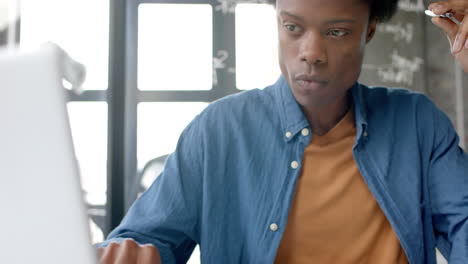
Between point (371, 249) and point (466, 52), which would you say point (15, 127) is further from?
point (466, 52)

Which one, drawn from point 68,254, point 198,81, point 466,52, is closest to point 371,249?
point 466,52

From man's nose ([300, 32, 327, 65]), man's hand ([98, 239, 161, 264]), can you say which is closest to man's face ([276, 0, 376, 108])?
man's nose ([300, 32, 327, 65])

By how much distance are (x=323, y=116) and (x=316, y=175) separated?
142mm

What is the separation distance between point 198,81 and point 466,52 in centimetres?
123

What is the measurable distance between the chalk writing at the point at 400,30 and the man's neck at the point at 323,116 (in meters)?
1.18

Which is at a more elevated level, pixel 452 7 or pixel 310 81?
pixel 452 7

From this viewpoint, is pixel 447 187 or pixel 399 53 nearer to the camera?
pixel 447 187

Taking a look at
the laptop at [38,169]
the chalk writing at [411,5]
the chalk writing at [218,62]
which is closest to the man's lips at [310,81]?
the laptop at [38,169]

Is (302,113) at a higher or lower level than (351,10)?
lower

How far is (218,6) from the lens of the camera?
6.68ft

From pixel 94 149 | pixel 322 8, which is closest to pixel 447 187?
pixel 322 8

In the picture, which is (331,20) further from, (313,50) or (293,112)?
(293,112)

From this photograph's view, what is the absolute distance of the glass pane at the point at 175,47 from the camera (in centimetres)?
203

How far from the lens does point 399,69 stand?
2.10 m
